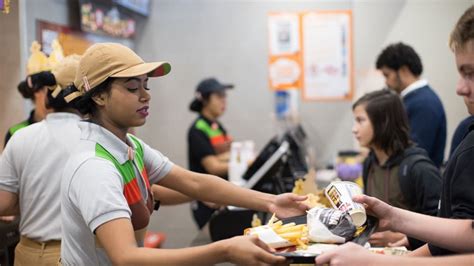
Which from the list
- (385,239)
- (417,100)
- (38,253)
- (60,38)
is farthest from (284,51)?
(38,253)

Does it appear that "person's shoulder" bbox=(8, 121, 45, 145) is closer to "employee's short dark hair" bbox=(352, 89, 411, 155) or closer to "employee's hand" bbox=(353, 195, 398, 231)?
"employee's hand" bbox=(353, 195, 398, 231)

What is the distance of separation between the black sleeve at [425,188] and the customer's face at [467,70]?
1.00 meters

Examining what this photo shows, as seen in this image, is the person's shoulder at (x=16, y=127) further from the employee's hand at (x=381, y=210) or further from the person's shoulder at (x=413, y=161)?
the person's shoulder at (x=413, y=161)

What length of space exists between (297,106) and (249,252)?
14.8 feet

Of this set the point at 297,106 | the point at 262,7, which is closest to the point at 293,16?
the point at 262,7

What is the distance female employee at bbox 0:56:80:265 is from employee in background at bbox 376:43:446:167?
79.4 inches

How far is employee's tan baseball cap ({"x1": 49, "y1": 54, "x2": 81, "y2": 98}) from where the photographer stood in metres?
2.30

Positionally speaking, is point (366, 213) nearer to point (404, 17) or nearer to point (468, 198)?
point (468, 198)

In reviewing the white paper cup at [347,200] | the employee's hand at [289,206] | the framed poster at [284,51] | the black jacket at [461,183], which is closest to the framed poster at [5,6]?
the employee's hand at [289,206]

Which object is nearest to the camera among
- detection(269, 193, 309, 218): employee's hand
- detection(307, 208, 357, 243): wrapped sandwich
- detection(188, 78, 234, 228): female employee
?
detection(307, 208, 357, 243): wrapped sandwich

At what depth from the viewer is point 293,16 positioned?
18.9 feet

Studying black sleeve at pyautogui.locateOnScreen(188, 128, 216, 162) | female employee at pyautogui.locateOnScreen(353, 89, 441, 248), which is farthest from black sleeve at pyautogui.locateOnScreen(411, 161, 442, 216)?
black sleeve at pyautogui.locateOnScreen(188, 128, 216, 162)

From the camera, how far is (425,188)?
7.79 ft

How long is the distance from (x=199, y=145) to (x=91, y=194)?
278 centimetres
